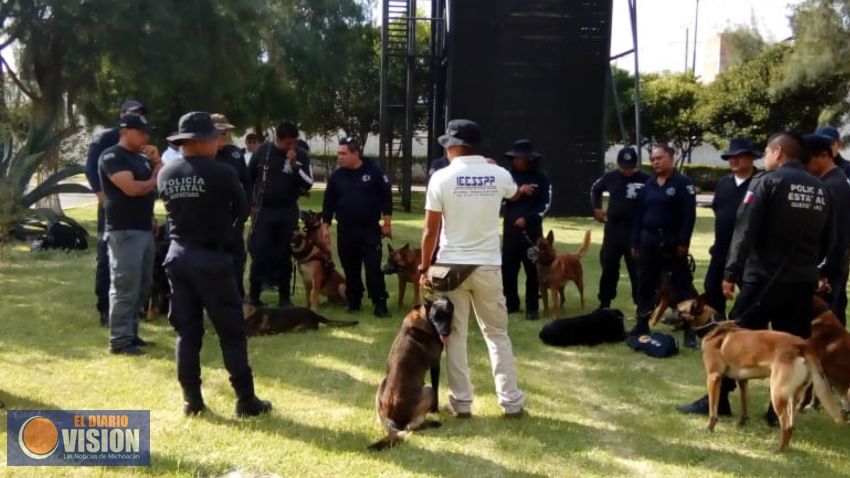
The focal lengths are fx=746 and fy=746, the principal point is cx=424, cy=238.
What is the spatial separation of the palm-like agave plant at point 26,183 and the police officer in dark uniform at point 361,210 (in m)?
5.21

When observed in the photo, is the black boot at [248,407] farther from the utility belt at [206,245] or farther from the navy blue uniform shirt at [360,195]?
the navy blue uniform shirt at [360,195]

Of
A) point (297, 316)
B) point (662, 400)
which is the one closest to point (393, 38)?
point (297, 316)

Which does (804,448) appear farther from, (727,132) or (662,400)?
(727,132)

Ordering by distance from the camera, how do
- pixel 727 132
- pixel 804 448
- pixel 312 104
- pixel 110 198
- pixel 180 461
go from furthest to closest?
pixel 727 132 < pixel 312 104 < pixel 110 198 < pixel 804 448 < pixel 180 461

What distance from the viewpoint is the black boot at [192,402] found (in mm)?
4605

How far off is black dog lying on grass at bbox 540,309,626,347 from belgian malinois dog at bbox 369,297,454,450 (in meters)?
2.39

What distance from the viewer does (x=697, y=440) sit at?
445cm

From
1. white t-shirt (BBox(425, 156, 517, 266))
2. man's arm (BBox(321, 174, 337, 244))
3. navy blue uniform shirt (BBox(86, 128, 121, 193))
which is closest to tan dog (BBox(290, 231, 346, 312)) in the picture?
man's arm (BBox(321, 174, 337, 244))

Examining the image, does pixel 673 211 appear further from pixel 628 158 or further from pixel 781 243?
pixel 781 243

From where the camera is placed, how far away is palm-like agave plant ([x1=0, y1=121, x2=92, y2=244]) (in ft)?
35.3

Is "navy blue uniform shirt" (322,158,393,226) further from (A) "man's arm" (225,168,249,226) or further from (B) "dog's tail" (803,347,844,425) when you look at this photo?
(B) "dog's tail" (803,347,844,425)

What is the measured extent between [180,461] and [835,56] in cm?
2679

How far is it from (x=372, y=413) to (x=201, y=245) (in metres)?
1.51

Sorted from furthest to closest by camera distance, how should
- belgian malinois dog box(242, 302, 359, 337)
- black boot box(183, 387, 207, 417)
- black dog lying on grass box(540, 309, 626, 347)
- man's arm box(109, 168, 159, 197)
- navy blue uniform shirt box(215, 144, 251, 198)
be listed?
navy blue uniform shirt box(215, 144, 251, 198) < belgian malinois dog box(242, 302, 359, 337) < black dog lying on grass box(540, 309, 626, 347) < man's arm box(109, 168, 159, 197) < black boot box(183, 387, 207, 417)
